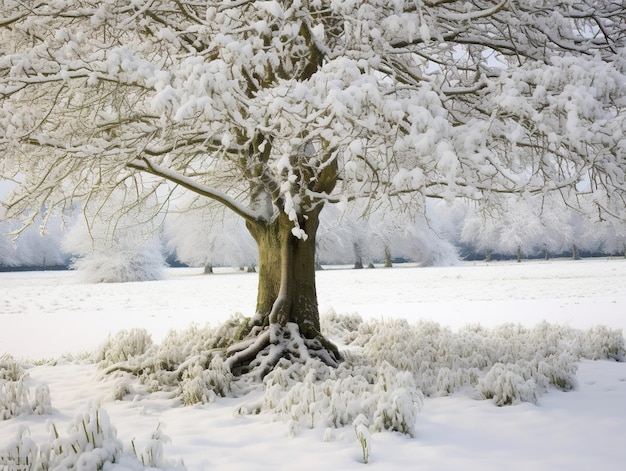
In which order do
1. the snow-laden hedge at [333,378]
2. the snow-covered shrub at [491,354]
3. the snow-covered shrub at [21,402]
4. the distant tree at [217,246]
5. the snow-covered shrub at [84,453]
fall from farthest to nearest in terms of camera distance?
the distant tree at [217,246]
the snow-covered shrub at [491,354]
the snow-covered shrub at [21,402]
the snow-laden hedge at [333,378]
the snow-covered shrub at [84,453]

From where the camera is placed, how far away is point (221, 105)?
351 centimetres

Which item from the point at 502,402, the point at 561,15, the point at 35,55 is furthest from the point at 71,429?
the point at 561,15

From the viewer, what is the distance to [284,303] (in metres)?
6.41

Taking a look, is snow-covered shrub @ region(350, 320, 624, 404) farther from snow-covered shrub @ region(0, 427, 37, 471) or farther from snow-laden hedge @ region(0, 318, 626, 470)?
snow-covered shrub @ region(0, 427, 37, 471)

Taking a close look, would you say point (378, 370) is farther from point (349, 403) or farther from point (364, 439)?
point (364, 439)

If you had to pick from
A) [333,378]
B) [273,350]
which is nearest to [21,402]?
[273,350]

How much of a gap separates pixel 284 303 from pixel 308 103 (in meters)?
3.32

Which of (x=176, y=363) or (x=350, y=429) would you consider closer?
(x=350, y=429)

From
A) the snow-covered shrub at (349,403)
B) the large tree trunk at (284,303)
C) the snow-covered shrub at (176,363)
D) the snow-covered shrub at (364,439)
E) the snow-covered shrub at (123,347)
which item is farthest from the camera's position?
the snow-covered shrub at (123,347)

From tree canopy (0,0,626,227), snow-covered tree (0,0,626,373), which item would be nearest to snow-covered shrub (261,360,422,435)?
snow-covered tree (0,0,626,373)

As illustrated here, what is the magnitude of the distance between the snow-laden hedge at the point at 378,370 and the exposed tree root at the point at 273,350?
167 mm

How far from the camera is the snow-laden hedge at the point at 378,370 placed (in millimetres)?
4266

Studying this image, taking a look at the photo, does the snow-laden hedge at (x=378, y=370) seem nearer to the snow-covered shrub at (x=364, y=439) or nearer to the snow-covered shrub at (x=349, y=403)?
the snow-covered shrub at (x=349, y=403)

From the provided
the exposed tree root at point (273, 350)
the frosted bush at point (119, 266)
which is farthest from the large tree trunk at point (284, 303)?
the frosted bush at point (119, 266)
